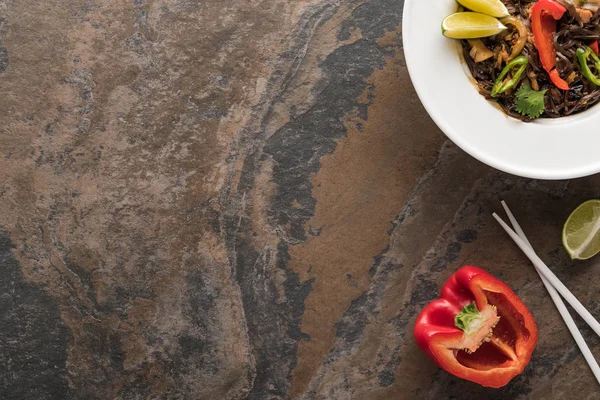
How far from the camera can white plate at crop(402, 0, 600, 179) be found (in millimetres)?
2010

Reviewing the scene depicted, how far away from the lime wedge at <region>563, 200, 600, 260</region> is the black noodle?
46cm

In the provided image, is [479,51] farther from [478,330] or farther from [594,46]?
[478,330]

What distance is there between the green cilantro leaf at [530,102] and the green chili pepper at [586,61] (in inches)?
6.5

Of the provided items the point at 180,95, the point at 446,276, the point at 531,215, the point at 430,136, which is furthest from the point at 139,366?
the point at 531,215

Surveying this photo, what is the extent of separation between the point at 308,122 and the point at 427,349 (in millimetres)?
981

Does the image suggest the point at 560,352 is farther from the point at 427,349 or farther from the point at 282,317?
the point at 282,317

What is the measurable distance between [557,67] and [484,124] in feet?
1.11

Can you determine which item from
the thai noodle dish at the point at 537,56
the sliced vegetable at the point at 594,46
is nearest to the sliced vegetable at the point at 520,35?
the thai noodle dish at the point at 537,56

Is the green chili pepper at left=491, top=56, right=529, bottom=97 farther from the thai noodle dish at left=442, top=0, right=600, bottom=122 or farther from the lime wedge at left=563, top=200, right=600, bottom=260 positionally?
the lime wedge at left=563, top=200, right=600, bottom=260

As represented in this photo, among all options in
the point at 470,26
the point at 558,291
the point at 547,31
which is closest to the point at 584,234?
the point at 558,291

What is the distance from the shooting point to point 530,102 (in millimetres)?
2057

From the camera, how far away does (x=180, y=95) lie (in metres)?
2.44

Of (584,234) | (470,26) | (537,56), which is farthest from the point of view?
(584,234)

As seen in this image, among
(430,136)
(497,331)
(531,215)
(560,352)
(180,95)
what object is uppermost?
(180,95)
